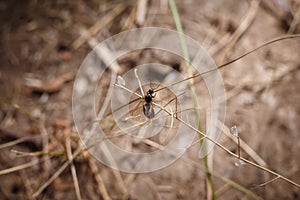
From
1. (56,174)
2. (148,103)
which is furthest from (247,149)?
(56,174)

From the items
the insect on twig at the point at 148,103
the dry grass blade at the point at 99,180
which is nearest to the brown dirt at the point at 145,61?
the dry grass blade at the point at 99,180

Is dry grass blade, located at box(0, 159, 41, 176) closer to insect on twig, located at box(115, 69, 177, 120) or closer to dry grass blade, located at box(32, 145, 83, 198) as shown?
dry grass blade, located at box(32, 145, 83, 198)

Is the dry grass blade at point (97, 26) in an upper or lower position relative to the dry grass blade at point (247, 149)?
upper

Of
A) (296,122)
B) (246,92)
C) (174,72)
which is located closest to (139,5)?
(174,72)

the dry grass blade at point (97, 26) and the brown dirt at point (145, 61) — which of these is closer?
the brown dirt at point (145, 61)

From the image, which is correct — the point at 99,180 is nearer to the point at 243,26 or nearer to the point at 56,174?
the point at 56,174

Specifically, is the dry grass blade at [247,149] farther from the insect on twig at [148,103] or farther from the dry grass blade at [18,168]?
the dry grass blade at [18,168]

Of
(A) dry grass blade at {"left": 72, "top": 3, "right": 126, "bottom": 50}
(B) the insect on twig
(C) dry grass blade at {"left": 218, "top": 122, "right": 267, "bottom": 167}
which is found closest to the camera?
(B) the insect on twig

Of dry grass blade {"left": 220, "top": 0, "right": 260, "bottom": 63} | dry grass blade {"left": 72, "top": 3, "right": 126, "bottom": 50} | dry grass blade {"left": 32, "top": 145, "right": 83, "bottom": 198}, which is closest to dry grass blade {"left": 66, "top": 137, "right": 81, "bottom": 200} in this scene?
dry grass blade {"left": 32, "top": 145, "right": 83, "bottom": 198}
